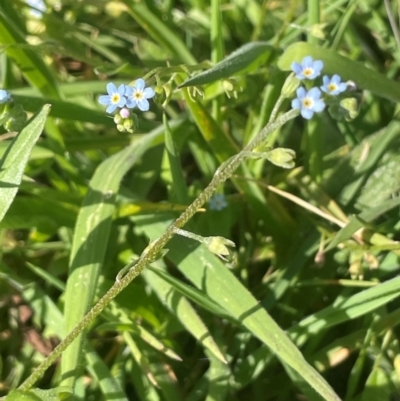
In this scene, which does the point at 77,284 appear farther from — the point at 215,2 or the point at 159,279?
the point at 215,2

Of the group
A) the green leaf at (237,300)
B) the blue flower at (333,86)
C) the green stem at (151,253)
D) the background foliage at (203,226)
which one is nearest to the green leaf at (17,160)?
the background foliage at (203,226)

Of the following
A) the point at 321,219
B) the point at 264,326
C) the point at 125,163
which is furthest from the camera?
the point at 321,219

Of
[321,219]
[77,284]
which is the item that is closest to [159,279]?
[77,284]

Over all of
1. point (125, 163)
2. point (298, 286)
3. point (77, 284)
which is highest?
point (125, 163)

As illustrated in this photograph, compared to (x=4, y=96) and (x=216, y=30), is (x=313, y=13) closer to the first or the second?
(x=216, y=30)

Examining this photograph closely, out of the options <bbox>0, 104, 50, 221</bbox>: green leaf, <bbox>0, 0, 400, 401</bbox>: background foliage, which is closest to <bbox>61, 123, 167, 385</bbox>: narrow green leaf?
<bbox>0, 0, 400, 401</bbox>: background foliage

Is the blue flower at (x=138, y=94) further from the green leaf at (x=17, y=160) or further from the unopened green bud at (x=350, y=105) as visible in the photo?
the unopened green bud at (x=350, y=105)
